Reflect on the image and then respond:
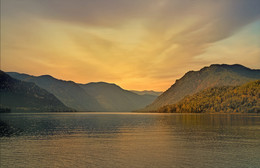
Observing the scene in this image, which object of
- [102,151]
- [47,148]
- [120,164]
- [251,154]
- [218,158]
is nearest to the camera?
[120,164]

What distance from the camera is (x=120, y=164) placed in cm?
4984

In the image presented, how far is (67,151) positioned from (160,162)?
2776cm

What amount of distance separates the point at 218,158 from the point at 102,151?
30.2 metres

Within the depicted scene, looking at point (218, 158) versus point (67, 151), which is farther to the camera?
point (67, 151)

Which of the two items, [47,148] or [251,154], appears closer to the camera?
[251,154]

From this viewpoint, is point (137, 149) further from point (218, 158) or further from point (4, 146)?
point (4, 146)

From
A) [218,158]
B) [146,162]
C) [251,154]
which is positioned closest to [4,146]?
[146,162]

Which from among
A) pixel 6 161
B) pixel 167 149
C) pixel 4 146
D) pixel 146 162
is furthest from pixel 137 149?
pixel 4 146

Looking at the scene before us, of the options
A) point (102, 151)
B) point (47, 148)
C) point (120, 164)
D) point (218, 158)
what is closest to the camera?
point (120, 164)

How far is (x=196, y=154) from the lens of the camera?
194 ft

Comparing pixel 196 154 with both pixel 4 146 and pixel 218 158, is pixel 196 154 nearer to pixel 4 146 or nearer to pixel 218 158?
pixel 218 158

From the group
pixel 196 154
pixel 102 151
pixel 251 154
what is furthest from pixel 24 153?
pixel 251 154

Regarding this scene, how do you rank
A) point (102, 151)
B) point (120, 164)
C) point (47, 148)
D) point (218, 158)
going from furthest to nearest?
point (47, 148)
point (102, 151)
point (218, 158)
point (120, 164)

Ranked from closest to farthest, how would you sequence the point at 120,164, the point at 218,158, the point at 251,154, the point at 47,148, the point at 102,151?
the point at 120,164
the point at 218,158
the point at 251,154
the point at 102,151
the point at 47,148
